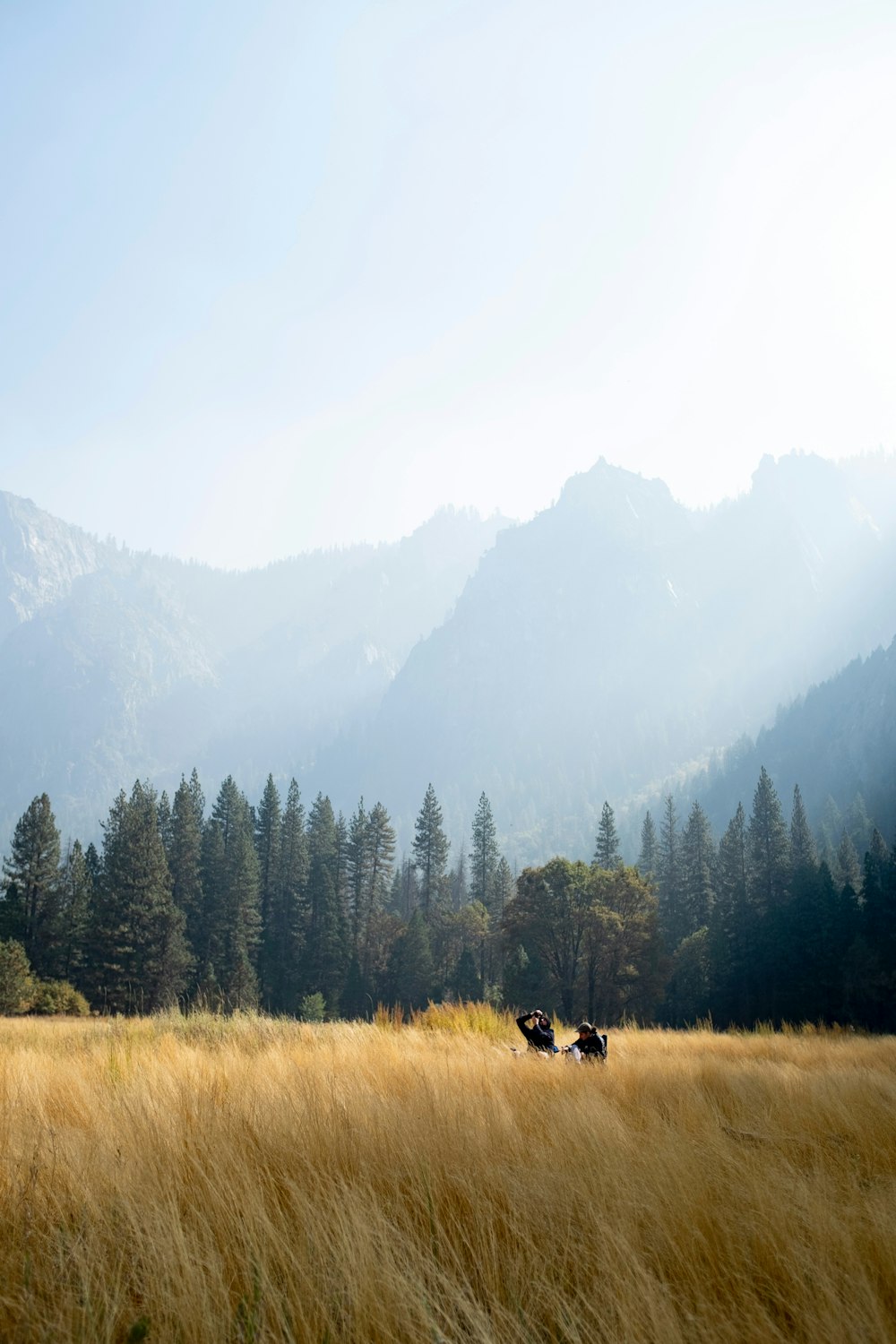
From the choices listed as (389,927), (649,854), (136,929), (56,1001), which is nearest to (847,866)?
(649,854)

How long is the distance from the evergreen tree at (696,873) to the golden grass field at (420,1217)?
6726 cm

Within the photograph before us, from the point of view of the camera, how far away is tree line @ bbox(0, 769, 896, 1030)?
45.6m

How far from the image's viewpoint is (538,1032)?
35.6ft

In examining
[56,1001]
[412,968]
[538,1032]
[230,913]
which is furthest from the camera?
[412,968]

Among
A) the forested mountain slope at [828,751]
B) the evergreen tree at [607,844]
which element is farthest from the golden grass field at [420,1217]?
the forested mountain slope at [828,751]

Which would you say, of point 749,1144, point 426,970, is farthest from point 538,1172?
point 426,970

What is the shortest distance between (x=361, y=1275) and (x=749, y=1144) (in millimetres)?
3335

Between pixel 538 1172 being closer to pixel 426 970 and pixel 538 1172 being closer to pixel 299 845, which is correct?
pixel 426 970

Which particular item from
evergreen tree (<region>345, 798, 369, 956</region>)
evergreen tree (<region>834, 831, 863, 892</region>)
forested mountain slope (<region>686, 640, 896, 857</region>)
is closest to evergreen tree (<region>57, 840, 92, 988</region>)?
evergreen tree (<region>345, 798, 369, 956</region>)

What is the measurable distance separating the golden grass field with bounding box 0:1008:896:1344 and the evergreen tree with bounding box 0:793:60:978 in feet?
170

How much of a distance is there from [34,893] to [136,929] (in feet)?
28.0

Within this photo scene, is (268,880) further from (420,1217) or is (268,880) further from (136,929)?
(420,1217)

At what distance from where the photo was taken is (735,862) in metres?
71.1

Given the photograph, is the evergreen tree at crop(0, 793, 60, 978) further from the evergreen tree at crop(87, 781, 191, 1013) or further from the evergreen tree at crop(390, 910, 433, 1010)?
the evergreen tree at crop(390, 910, 433, 1010)
